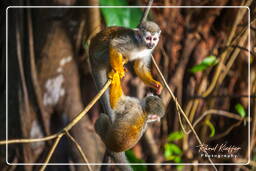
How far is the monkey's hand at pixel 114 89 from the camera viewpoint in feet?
5.15

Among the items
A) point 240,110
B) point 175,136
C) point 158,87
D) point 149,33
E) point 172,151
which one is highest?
point 149,33

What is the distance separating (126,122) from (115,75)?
0.21 metres

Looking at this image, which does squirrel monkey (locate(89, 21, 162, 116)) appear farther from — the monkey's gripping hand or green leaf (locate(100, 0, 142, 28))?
green leaf (locate(100, 0, 142, 28))

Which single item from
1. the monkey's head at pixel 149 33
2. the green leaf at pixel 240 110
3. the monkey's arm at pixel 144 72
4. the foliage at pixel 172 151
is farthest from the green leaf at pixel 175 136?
the monkey's head at pixel 149 33

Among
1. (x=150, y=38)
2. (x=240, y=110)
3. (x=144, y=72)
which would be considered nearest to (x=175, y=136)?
(x=240, y=110)

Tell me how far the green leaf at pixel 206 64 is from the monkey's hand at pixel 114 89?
827mm

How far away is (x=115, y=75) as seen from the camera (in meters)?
1.57

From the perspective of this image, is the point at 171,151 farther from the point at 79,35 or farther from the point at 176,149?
the point at 79,35

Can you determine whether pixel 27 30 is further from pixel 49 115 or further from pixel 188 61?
pixel 188 61

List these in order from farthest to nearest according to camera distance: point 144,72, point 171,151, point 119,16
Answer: point 171,151, point 119,16, point 144,72

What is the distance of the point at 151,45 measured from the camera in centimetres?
156

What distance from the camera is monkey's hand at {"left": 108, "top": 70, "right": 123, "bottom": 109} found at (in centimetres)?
157

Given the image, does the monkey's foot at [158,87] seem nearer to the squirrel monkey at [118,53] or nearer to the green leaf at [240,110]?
the squirrel monkey at [118,53]

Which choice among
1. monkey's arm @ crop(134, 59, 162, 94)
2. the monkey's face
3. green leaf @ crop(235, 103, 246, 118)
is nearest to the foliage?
green leaf @ crop(235, 103, 246, 118)
